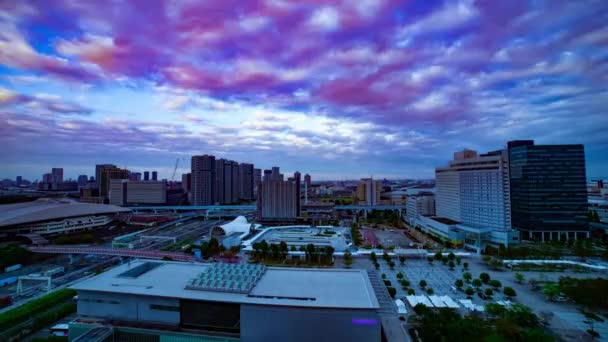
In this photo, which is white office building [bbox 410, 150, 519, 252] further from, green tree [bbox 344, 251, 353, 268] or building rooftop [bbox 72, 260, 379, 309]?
building rooftop [bbox 72, 260, 379, 309]

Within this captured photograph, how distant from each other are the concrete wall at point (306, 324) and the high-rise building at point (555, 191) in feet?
82.0

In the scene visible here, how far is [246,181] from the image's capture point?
67.6 metres

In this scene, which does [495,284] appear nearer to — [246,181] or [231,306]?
[231,306]

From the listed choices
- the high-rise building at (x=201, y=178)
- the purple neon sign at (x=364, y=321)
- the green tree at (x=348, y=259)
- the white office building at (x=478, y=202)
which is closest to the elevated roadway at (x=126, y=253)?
the green tree at (x=348, y=259)

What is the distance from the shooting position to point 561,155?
84.2 feet

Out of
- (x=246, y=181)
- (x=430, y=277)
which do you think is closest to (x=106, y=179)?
(x=246, y=181)

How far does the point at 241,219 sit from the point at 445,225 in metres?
19.7

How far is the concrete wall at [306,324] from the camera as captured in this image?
8742mm

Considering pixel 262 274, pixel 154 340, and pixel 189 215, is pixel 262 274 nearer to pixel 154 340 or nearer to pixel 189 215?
pixel 154 340

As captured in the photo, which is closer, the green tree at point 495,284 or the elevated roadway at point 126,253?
the green tree at point 495,284

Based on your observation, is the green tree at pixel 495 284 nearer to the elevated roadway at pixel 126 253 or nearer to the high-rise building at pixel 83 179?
the elevated roadway at pixel 126 253

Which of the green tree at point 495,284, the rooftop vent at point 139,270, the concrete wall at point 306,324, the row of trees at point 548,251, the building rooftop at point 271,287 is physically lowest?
the green tree at point 495,284

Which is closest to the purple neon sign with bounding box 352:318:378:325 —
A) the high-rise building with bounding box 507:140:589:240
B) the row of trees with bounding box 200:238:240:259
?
the row of trees with bounding box 200:238:240:259

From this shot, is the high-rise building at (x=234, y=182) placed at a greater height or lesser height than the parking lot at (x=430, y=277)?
greater
